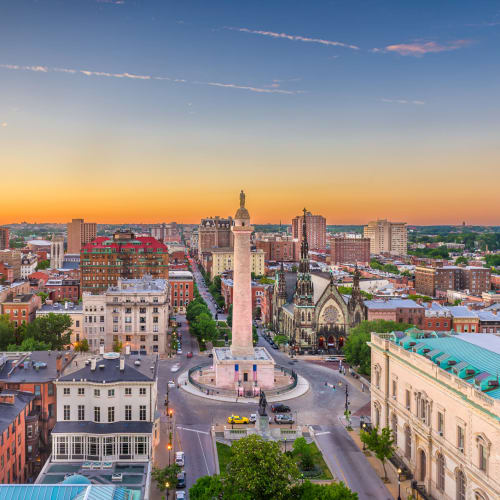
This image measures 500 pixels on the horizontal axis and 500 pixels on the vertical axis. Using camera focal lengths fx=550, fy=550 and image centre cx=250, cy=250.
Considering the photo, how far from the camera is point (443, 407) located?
5128 cm

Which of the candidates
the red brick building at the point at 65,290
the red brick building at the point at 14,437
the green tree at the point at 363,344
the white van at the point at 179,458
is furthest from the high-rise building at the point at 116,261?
the white van at the point at 179,458

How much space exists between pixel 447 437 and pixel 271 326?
100131 millimetres

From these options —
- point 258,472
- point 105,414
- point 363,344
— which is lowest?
point 105,414

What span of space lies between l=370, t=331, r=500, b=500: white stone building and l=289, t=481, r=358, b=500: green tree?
10.8 meters

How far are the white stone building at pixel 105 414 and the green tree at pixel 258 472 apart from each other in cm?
1544

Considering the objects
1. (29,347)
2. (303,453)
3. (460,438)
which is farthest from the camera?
(29,347)

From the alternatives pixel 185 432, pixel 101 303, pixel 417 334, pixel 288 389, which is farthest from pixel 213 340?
pixel 417 334

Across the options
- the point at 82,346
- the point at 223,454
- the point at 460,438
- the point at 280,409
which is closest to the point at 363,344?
the point at 280,409

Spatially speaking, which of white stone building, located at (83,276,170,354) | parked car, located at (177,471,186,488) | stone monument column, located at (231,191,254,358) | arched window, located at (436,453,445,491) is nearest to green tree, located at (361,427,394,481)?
arched window, located at (436,453,445,491)

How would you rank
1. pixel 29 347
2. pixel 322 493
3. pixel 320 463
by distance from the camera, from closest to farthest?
pixel 322 493 → pixel 320 463 → pixel 29 347

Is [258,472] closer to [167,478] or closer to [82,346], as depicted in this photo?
[167,478]

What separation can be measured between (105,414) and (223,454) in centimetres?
1451

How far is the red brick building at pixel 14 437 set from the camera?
2041 inches

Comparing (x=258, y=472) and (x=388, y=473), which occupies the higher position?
(x=258, y=472)
